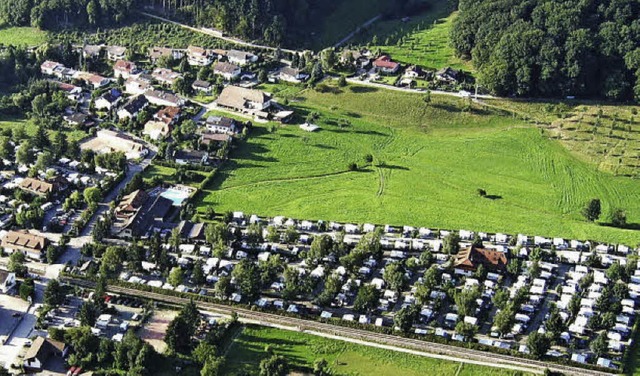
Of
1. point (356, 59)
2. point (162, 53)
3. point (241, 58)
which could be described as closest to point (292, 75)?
point (241, 58)

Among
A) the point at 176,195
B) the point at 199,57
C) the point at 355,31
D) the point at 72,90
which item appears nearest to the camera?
the point at 176,195

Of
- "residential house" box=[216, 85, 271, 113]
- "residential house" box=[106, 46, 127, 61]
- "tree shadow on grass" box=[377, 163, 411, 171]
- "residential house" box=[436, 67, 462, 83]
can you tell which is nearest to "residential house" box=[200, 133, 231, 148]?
"residential house" box=[216, 85, 271, 113]

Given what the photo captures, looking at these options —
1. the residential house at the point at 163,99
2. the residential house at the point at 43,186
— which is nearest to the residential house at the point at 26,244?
the residential house at the point at 43,186

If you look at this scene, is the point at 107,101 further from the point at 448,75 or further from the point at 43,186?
the point at 448,75

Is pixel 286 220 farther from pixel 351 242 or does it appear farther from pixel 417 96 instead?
pixel 417 96

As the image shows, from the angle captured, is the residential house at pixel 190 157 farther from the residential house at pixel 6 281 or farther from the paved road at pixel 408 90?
the paved road at pixel 408 90

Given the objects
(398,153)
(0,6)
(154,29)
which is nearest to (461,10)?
(398,153)
